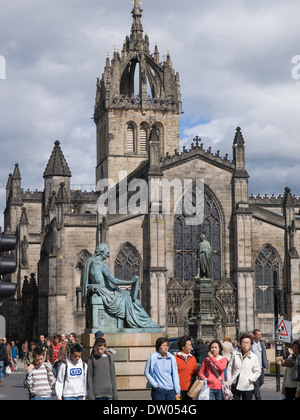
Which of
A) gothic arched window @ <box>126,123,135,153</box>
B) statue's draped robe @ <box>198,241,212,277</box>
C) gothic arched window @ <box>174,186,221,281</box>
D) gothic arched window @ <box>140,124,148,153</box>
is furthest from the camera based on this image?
gothic arched window @ <box>140,124,148,153</box>

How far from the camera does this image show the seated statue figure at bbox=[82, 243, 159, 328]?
18844mm

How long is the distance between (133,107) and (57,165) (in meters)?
7.97

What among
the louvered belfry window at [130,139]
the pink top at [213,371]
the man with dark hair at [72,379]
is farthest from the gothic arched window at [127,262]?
the man with dark hair at [72,379]

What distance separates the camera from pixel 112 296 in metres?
18.9

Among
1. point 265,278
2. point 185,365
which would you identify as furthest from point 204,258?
point 185,365

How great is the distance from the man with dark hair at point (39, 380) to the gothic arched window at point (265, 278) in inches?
1450

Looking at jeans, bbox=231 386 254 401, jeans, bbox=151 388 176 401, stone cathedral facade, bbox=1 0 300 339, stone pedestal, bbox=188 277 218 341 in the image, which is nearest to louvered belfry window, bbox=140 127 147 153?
stone cathedral facade, bbox=1 0 300 339

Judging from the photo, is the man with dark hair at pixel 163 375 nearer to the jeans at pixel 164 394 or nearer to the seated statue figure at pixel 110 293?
the jeans at pixel 164 394

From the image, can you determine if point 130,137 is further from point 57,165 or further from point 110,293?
point 110,293

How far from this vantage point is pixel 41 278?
49.5 metres

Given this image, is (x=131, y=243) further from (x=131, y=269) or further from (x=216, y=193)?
(x=216, y=193)

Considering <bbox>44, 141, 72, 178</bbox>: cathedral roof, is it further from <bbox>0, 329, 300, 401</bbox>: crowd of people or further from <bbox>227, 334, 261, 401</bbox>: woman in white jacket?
<bbox>227, 334, 261, 401</bbox>: woman in white jacket

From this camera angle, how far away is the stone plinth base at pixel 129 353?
1848cm

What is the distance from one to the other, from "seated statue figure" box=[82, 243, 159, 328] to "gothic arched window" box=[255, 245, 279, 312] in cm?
2978
